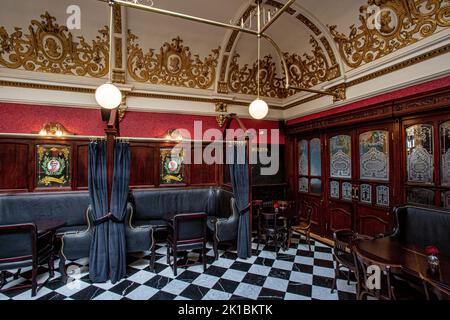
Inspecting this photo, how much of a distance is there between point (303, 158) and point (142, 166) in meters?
4.03

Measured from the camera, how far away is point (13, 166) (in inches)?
161

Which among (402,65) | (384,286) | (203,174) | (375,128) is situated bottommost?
(384,286)

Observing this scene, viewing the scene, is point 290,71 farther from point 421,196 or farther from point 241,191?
point 421,196

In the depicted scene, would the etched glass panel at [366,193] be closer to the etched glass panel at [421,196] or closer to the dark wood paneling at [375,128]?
the dark wood paneling at [375,128]

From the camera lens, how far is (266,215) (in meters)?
4.23

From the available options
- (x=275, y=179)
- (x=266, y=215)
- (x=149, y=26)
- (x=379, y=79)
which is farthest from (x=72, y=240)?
(x=379, y=79)

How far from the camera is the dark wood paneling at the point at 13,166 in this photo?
402 cm

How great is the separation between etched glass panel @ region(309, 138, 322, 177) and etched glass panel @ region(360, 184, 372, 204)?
3.34 feet

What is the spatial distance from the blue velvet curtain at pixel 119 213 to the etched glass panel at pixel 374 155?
4.33m

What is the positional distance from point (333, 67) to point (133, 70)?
437 centimetres

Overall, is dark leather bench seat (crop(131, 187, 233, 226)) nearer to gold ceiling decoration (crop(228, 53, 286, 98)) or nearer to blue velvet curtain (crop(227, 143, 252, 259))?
blue velvet curtain (crop(227, 143, 252, 259))

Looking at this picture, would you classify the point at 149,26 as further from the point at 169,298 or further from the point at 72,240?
the point at 169,298

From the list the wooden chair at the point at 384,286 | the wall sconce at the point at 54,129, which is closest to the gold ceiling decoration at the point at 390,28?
the wooden chair at the point at 384,286

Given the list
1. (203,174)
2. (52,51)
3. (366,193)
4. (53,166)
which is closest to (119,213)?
(53,166)
